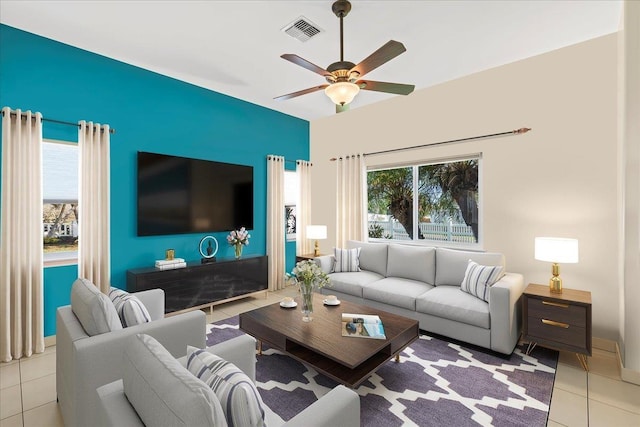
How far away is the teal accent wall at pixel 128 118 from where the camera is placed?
9.57 feet

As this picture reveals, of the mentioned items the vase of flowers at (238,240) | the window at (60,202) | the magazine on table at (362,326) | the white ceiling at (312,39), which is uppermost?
the white ceiling at (312,39)

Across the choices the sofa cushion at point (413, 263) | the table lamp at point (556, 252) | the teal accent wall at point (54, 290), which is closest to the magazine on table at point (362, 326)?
the sofa cushion at point (413, 263)

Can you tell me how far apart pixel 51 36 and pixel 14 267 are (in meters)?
2.21

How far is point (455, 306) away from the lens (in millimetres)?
3006

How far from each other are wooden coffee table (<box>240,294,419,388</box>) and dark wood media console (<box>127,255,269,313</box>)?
122cm

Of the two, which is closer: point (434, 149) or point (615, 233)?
point (615, 233)

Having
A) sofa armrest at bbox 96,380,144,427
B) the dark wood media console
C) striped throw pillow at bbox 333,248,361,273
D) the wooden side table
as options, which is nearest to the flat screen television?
the dark wood media console

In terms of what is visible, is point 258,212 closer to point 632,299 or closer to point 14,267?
point 14,267

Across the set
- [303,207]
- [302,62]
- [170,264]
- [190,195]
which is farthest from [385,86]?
[303,207]

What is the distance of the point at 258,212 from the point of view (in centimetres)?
491

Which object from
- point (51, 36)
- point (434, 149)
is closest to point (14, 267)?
point (51, 36)

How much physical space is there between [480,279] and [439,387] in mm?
1256

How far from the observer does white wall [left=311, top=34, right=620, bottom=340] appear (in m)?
2.99

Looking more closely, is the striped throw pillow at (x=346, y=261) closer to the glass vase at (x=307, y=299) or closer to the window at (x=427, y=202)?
the window at (x=427, y=202)
